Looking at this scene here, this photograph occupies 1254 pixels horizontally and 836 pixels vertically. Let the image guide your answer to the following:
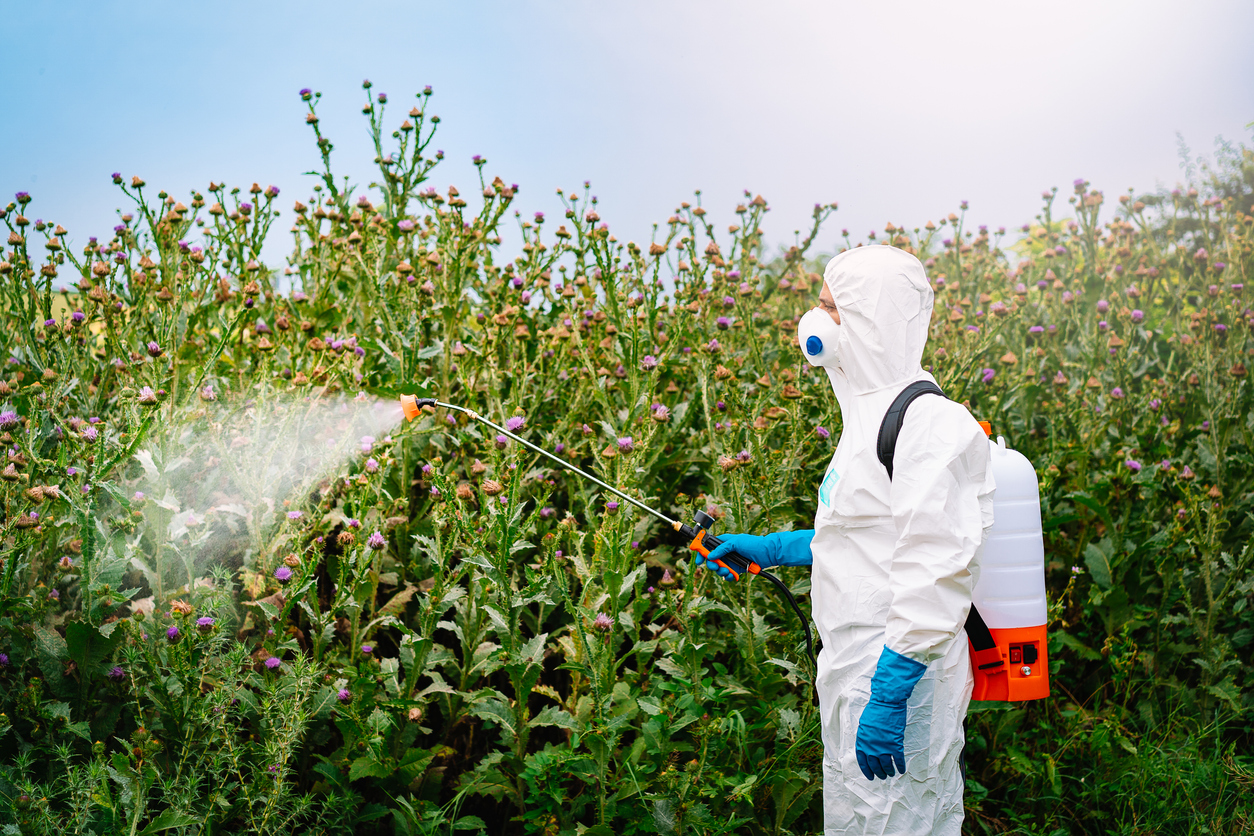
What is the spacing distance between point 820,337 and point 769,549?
0.64m

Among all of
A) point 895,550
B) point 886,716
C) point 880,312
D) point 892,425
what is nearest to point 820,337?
point 880,312

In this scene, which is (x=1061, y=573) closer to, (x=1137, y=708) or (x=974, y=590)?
(x=1137, y=708)

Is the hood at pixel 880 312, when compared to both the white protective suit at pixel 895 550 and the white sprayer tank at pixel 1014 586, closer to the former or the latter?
the white protective suit at pixel 895 550

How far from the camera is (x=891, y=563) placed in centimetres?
200

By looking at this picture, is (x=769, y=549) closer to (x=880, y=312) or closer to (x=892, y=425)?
(x=892, y=425)

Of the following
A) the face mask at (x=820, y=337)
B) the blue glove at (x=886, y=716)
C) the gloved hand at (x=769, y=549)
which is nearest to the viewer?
the blue glove at (x=886, y=716)

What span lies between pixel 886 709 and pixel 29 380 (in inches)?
154

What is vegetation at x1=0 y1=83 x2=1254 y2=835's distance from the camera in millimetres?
2498

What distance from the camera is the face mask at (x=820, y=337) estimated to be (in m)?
2.21

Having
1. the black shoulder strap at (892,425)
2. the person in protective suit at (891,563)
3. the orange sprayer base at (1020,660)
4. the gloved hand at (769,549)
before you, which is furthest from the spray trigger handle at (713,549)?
the orange sprayer base at (1020,660)

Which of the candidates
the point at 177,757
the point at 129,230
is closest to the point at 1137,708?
the point at 177,757

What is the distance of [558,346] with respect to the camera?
13.3 ft

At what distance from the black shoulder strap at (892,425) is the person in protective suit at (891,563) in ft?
0.07

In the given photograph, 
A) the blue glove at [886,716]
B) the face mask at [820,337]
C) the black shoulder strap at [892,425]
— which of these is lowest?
the blue glove at [886,716]
